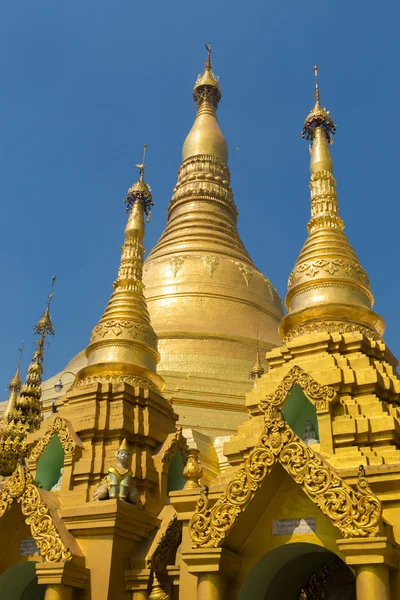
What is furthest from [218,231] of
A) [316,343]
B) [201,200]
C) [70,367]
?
[316,343]

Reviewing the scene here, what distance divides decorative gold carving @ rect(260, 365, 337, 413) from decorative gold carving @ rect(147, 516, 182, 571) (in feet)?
7.99

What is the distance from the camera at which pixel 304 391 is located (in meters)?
10.1

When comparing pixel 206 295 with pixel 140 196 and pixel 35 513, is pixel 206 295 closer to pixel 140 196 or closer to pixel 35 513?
pixel 140 196

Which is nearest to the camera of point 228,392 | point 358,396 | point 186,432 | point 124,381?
point 358,396

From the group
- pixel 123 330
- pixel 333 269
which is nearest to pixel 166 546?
pixel 123 330

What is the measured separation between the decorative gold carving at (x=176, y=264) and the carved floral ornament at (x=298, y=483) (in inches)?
684

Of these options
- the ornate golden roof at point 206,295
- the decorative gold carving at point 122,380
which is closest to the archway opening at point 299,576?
the decorative gold carving at point 122,380

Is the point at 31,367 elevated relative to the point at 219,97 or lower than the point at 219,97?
lower

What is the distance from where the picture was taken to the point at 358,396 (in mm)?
10227

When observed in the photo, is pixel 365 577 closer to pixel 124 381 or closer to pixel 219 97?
pixel 124 381

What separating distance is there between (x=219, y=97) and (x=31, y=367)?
58.1 feet

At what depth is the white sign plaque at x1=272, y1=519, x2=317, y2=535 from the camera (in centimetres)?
799

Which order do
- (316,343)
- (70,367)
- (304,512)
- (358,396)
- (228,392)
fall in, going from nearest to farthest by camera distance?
(304,512), (358,396), (316,343), (228,392), (70,367)

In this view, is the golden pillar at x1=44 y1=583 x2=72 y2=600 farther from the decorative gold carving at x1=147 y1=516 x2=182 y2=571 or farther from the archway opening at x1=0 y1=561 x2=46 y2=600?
the decorative gold carving at x1=147 y1=516 x2=182 y2=571
